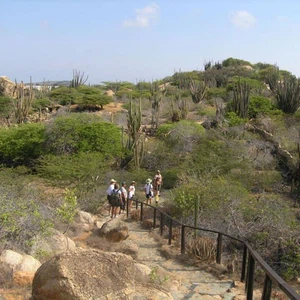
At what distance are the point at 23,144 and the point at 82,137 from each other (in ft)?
11.7

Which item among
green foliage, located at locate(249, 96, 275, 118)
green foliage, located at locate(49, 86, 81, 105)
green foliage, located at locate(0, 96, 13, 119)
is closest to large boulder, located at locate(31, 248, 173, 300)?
green foliage, located at locate(249, 96, 275, 118)

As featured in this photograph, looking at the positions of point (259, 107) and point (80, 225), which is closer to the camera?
point (80, 225)

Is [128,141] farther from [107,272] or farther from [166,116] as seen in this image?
[107,272]

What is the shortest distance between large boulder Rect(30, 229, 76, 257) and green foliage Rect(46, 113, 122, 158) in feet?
43.9

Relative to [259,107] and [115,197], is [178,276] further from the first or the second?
[259,107]

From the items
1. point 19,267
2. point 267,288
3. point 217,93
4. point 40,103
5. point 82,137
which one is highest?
point 217,93

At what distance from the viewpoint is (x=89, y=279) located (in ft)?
16.3

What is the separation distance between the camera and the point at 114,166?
23.1 metres

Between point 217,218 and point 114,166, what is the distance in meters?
11.5

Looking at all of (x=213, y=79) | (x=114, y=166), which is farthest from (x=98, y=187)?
(x=213, y=79)

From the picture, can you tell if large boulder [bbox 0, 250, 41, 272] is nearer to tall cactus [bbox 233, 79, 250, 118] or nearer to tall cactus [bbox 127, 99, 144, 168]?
tall cactus [bbox 127, 99, 144, 168]

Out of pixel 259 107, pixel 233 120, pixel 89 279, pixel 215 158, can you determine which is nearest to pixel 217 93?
pixel 259 107

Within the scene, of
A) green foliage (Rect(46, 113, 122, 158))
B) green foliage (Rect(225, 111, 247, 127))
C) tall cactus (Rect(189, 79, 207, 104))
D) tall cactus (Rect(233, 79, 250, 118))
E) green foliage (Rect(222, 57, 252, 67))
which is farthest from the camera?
green foliage (Rect(222, 57, 252, 67))

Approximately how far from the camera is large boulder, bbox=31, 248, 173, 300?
16.1 feet
